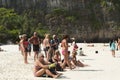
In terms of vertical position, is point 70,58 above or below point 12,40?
above

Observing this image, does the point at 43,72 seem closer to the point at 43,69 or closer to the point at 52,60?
the point at 43,69

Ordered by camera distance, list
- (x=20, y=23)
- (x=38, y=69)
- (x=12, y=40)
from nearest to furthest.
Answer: (x=38, y=69), (x=12, y=40), (x=20, y=23)

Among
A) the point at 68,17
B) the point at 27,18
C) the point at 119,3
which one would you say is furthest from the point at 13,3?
the point at 119,3

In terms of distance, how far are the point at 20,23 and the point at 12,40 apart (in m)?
4.28

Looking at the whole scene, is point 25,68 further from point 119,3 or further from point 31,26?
point 119,3

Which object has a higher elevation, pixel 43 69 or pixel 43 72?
pixel 43 69

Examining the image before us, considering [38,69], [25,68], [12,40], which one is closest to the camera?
[38,69]

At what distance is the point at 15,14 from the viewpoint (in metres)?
56.4

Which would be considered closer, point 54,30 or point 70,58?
point 70,58

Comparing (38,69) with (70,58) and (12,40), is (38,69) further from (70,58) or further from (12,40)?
(12,40)

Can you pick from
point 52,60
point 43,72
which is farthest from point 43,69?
point 52,60

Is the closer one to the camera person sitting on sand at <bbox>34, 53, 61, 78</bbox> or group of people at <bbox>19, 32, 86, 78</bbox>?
person sitting on sand at <bbox>34, 53, 61, 78</bbox>

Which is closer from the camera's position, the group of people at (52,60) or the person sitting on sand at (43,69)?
the person sitting on sand at (43,69)

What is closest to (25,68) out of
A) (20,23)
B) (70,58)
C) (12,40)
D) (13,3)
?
(70,58)
